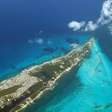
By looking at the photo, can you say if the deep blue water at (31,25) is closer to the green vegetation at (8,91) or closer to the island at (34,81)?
the island at (34,81)

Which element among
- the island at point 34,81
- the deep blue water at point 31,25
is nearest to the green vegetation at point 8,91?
the island at point 34,81

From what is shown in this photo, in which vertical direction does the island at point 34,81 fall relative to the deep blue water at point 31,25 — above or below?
below

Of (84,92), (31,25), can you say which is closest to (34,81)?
(84,92)

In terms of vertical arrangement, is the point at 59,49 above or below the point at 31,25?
below

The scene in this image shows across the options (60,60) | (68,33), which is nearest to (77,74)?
(60,60)

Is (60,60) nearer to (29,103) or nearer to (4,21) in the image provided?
(29,103)

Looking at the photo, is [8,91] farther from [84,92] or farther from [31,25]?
[31,25]
